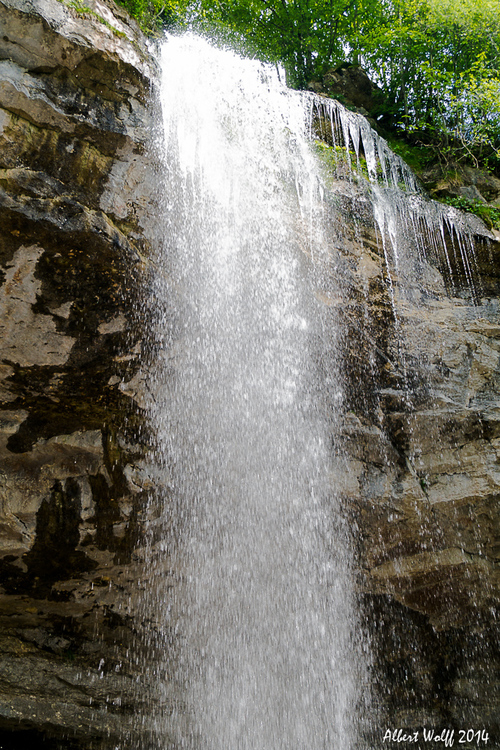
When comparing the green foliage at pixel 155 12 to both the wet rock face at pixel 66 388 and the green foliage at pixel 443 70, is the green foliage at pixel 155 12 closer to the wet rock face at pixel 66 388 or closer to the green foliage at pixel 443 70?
the wet rock face at pixel 66 388

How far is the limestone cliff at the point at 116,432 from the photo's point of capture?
17.5ft

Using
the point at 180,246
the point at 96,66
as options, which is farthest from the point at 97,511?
the point at 96,66

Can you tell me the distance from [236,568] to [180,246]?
4.18m

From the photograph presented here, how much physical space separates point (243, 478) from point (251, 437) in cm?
53

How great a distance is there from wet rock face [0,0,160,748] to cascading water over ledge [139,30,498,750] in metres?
0.50

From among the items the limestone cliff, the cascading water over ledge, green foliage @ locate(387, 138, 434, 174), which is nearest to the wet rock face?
the limestone cliff

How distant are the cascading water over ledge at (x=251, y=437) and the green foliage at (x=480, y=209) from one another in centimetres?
198

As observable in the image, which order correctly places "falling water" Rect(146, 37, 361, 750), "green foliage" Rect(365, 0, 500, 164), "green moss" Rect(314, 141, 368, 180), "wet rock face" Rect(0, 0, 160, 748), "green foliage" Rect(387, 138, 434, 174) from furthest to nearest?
"green foliage" Rect(387, 138, 434, 174) → "green foliage" Rect(365, 0, 500, 164) → "green moss" Rect(314, 141, 368, 180) → "falling water" Rect(146, 37, 361, 750) → "wet rock face" Rect(0, 0, 160, 748)

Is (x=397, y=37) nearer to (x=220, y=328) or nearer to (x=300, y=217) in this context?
(x=300, y=217)

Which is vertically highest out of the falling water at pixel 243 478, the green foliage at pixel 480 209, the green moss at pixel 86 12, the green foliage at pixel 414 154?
the green foliage at pixel 414 154

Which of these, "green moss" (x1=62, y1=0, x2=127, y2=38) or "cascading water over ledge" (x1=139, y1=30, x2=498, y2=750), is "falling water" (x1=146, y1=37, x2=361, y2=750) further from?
"green moss" (x1=62, y1=0, x2=127, y2=38)

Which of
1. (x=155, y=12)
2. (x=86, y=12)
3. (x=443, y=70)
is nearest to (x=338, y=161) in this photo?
(x=86, y=12)

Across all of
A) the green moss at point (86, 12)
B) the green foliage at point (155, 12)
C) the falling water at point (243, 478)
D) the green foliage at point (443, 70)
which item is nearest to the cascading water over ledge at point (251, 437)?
the falling water at point (243, 478)

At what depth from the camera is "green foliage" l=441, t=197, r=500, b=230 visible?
8141 mm
